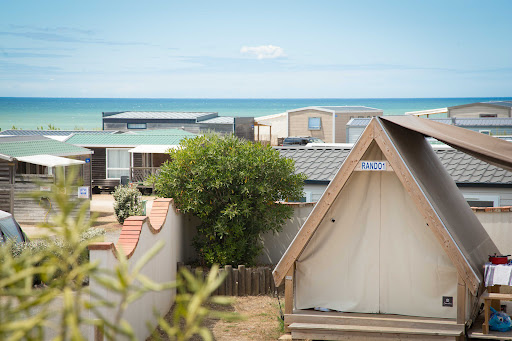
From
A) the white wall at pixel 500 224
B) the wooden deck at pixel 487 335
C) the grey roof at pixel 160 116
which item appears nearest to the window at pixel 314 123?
the grey roof at pixel 160 116

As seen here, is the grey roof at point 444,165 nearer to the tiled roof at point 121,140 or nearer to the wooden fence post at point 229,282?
the wooden fence post at point 229,282

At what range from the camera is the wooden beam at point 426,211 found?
8094 millimetres

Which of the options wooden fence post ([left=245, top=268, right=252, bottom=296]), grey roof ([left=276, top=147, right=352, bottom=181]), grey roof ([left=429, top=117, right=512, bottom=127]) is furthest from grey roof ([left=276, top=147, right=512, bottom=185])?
grey roof ([left=429, top=117, right=512, bottom=127])

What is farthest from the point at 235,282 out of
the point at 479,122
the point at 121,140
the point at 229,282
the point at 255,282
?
the point at 479,122

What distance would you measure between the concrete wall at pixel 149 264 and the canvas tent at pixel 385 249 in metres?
1.96

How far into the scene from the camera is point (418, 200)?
8.18 metres

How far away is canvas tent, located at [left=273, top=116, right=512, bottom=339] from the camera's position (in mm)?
8359

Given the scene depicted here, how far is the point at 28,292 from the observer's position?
2.69m

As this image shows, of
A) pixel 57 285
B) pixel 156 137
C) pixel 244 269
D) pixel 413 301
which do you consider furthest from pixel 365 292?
pixel 156 137

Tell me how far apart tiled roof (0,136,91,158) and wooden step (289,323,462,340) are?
51.7ft

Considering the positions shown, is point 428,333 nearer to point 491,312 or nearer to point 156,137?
point 491,312

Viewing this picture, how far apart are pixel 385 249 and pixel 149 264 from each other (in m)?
3.47

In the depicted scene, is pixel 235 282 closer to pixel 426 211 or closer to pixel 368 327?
pixel 368 327

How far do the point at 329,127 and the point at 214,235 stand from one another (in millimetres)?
35148
